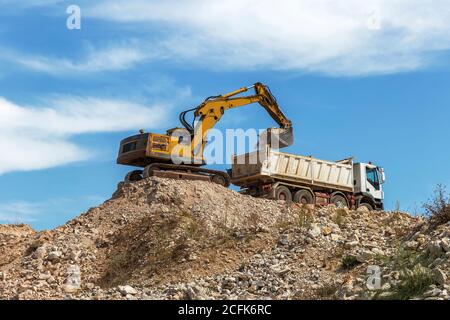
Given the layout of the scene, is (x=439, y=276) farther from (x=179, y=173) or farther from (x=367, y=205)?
(x=367, y=205)

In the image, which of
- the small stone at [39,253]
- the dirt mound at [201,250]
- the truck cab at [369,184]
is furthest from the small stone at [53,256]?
the truck cab at [369,184]

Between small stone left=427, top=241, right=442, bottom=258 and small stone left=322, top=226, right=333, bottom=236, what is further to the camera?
small stone left=322, top=226, right=333, bottom=236

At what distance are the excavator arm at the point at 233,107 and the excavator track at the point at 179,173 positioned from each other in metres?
0.91

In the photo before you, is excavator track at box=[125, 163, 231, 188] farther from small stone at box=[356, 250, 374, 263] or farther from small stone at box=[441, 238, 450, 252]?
small stone at box=[441, 238, 450, 252]

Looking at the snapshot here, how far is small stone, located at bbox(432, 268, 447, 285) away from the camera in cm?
1308

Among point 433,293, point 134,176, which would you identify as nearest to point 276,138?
point 134,176

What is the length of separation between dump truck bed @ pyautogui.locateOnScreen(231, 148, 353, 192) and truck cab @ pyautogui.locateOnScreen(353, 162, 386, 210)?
0.54 meters

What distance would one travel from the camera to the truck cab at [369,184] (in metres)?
33.8

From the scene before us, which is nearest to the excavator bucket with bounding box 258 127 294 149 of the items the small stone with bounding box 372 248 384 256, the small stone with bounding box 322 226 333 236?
the small stone with bounding box 322 226 333 236

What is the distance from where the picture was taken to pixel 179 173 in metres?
27.5

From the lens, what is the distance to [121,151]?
93.6 feet
